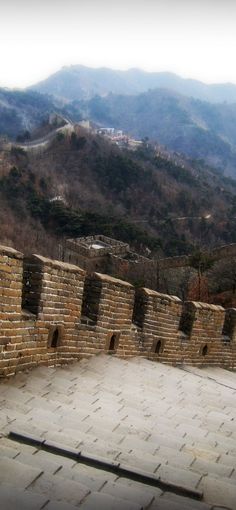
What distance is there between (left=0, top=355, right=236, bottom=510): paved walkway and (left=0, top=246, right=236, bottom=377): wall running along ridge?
0.82 ft

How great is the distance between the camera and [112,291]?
246 inches

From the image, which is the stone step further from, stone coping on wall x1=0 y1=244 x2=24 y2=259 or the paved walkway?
stone coping on wall x1=0 y1=244 x2=24 y2=259

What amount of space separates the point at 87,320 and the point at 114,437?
241 centimetres

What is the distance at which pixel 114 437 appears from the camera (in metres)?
3.74

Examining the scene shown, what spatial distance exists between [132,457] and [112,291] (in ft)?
9.89

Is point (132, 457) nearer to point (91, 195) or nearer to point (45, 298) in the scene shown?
point (45, 298)

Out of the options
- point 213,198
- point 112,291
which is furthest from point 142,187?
point 112,291

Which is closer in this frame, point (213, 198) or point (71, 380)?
point (71, 380)

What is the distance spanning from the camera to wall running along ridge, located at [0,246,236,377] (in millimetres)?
4688

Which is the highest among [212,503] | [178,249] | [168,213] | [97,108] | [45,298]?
[97,108]

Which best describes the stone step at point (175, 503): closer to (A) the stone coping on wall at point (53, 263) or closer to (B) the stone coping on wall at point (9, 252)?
(B) the stone coping on wall at point (9, 252)

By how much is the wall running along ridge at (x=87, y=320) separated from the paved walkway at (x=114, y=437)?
251 mm

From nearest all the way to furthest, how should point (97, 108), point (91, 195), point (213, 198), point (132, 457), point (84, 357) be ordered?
point (132, 457), point (84, 357), point (91, 195), point (213, 198), point (97, 108)

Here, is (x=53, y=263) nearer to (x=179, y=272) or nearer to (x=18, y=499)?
(x=18, y=499)
